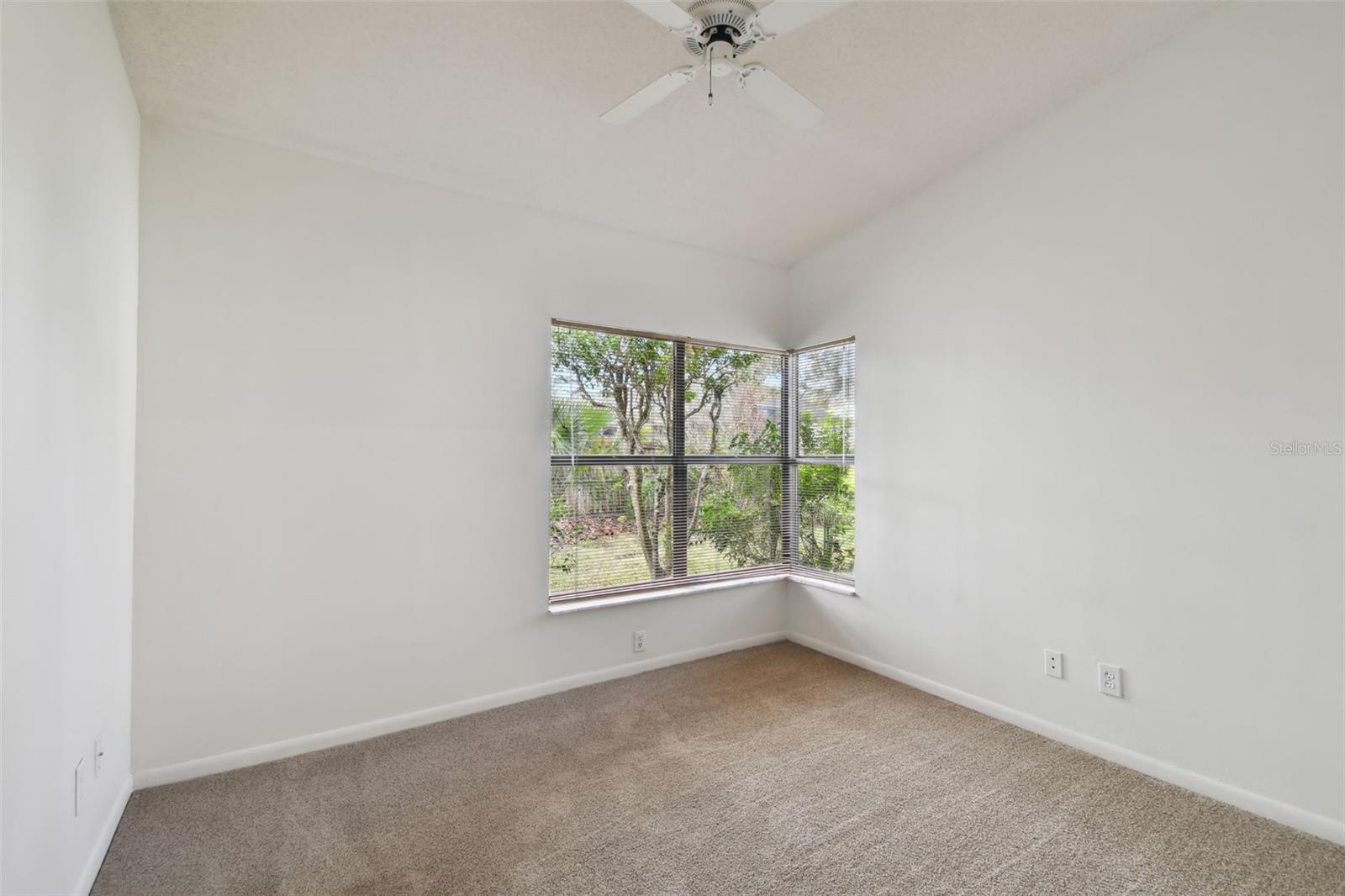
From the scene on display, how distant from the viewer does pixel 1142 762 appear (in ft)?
8.06

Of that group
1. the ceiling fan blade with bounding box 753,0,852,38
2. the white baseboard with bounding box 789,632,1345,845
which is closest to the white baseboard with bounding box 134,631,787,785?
the white baseboard with bounding box 789,632,1345,845

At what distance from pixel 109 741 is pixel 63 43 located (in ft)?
6.55

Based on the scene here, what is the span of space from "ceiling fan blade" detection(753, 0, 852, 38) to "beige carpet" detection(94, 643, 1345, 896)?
2.35 m

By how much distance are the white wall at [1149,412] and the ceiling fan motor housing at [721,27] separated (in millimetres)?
1773

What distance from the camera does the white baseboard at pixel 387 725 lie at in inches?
93.2

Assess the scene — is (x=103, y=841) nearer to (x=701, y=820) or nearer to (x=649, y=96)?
(x=701, y=820)

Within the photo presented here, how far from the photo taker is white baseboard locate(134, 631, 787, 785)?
7.77 ft

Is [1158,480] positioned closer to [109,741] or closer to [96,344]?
[96,344]

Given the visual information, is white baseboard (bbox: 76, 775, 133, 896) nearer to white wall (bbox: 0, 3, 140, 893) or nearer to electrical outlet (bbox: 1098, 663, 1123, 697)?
white wall (bbox: 0, 3, 140, 893)

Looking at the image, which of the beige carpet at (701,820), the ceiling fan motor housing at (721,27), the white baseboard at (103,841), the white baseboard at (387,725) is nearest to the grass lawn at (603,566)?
the white baseboard at (387,725)

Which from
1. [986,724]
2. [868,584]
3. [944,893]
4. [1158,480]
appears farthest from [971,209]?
[944,893]

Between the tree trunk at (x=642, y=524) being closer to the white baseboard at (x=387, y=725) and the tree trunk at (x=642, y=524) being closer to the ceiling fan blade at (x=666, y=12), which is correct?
the white baseboard at (x=387, y=725)

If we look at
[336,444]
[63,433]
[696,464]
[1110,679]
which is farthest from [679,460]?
[63,433]

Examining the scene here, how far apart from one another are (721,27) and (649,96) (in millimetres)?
290
